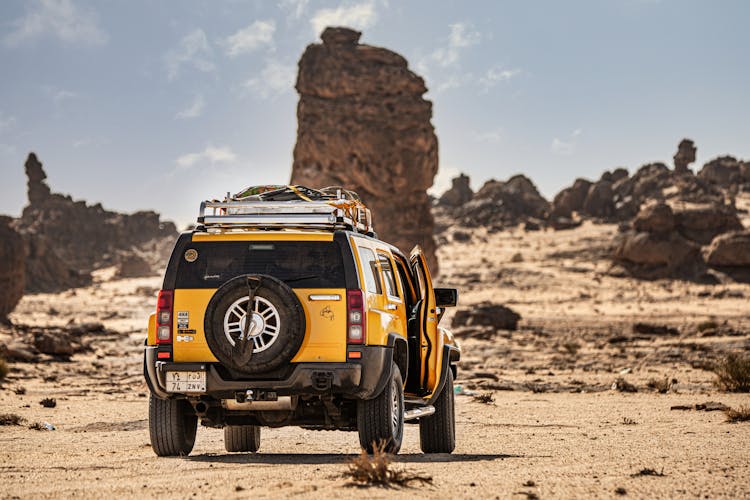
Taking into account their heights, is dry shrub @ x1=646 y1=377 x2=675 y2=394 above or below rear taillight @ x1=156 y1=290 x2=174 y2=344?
below

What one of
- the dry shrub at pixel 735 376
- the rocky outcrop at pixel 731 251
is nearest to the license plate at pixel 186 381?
the dry shrub at pixel 735 376

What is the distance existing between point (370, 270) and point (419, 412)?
156cm

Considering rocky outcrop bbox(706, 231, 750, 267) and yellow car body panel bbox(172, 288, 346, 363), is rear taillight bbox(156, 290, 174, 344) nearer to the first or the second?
yellow car body panel bbox(172, 288, 346, 363)

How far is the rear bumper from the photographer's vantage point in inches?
295

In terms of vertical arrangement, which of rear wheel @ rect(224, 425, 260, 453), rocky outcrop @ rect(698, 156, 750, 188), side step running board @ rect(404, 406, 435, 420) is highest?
rocky outcrop @ rect(698, 156, 750, 188)

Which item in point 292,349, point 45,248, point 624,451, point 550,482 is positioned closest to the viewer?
point 550,482

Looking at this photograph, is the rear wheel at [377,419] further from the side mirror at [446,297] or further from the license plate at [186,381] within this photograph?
the side mirror at [446,297]

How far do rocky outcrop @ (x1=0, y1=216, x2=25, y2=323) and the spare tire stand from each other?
129 ft

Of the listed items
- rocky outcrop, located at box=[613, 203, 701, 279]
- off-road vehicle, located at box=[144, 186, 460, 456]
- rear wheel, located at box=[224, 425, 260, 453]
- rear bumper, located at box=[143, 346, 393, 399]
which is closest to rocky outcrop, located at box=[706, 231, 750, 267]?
rocky outcrop, located at box=[613, 203, 701, 279]

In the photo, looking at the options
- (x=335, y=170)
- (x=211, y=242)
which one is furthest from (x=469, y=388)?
(x=335, y=170)

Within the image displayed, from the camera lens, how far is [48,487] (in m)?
6.43

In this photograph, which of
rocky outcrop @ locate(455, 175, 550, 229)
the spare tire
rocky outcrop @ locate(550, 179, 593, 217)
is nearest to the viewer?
the spare tire

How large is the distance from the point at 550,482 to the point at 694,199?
92177 millimetres

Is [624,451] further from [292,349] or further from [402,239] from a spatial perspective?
[402,239]
